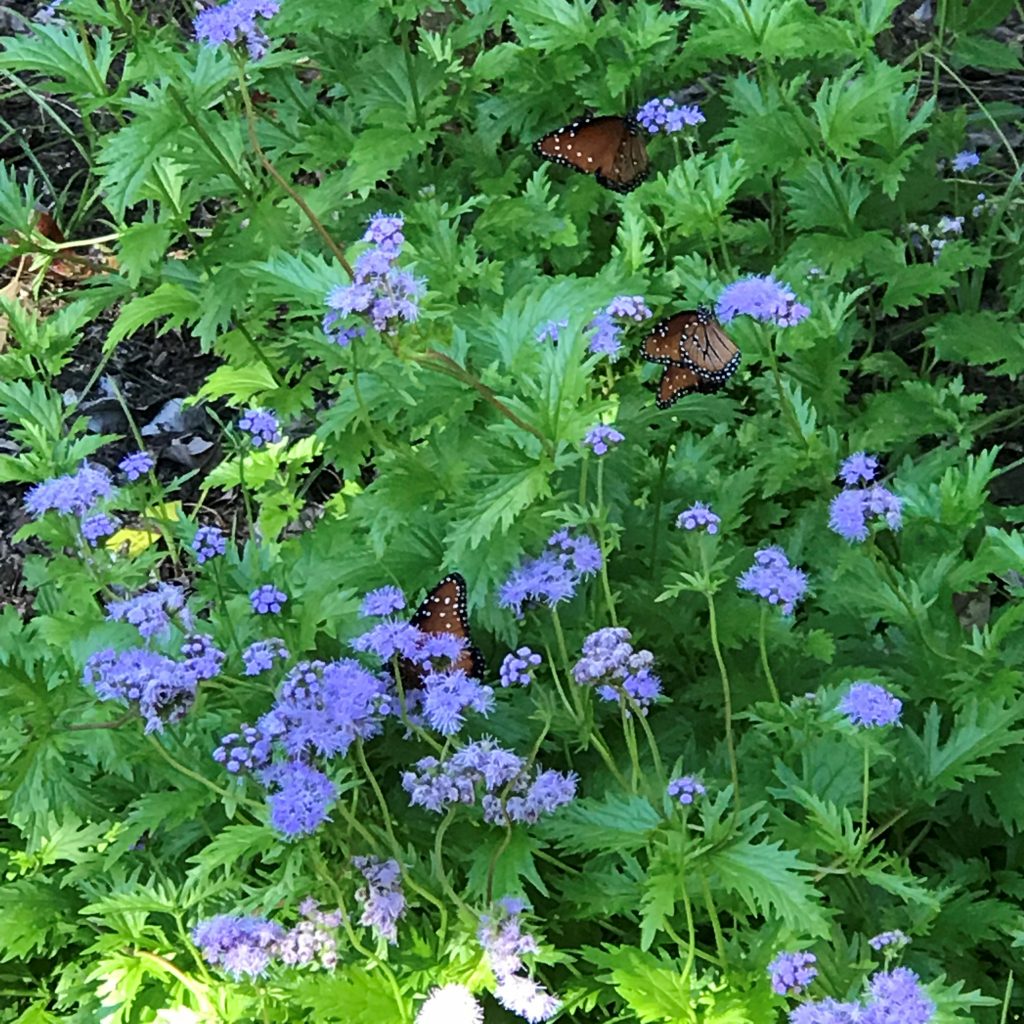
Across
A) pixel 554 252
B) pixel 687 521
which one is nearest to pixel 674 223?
pixel 554 252

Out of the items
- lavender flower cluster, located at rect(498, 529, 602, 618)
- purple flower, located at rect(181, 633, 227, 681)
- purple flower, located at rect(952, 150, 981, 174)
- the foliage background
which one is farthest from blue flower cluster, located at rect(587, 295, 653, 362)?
purple flower, located at rect(952, 150, 981, 174)

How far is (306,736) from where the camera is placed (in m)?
2.11

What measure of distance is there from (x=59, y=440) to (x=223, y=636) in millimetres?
960

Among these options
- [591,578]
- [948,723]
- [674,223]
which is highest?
[674,223]

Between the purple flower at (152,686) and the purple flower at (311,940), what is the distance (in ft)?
1.36

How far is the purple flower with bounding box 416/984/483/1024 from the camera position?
6.66 ft

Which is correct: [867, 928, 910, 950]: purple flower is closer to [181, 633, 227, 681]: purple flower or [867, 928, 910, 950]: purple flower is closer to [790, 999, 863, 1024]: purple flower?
[790, 999, 863, 1024]: purple flower

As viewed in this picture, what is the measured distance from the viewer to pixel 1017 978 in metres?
2.47

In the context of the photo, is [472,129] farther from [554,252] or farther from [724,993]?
[724,993]

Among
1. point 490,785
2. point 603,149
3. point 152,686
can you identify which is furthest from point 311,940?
point 603,149

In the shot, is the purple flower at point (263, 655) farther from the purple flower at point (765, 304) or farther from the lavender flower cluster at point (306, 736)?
the purple flower at point (765, 304)

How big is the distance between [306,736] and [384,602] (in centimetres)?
36

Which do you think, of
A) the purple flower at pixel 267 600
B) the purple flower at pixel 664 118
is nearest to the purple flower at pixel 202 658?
the purple flower at pixel 267 600

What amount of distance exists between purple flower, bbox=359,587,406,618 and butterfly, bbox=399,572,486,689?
4 centimetres
